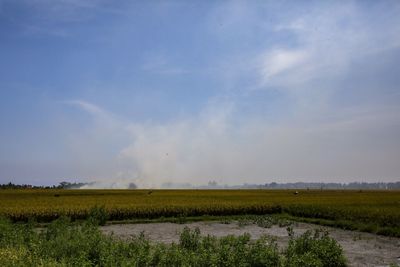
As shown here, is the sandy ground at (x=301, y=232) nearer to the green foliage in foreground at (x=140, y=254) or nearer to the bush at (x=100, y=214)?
the bush at (x=100, y=214)

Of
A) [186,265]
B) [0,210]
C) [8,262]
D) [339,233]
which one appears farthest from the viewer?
[0,210]

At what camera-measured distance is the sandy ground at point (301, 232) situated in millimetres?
19381

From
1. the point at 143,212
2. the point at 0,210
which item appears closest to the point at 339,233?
the point at 143,212

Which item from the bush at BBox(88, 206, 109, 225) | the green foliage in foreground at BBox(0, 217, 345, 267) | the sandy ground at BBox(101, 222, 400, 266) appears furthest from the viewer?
the bush at BBox(88, 206, 109, 225)

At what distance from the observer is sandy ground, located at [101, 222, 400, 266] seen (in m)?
19.4

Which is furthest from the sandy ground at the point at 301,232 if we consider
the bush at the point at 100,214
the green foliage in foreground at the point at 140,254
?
the green foliage in foreground at the point at 140,254

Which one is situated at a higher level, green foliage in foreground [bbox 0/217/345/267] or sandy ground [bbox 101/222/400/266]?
green foliage in foreground [bbox 0/217/345/267]

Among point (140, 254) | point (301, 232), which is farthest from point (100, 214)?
point (140, 254)

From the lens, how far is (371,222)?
3172 centimetres

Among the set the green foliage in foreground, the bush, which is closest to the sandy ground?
the bush

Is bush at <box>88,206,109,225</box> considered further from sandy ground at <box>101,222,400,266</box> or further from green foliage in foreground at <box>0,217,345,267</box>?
green foliage in foreground at <box>0,217,345,267</box>

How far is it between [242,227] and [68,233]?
1815cm

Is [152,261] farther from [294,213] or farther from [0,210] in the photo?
[294,213]

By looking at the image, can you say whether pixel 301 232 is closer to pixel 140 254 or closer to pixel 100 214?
pixel 100 214
